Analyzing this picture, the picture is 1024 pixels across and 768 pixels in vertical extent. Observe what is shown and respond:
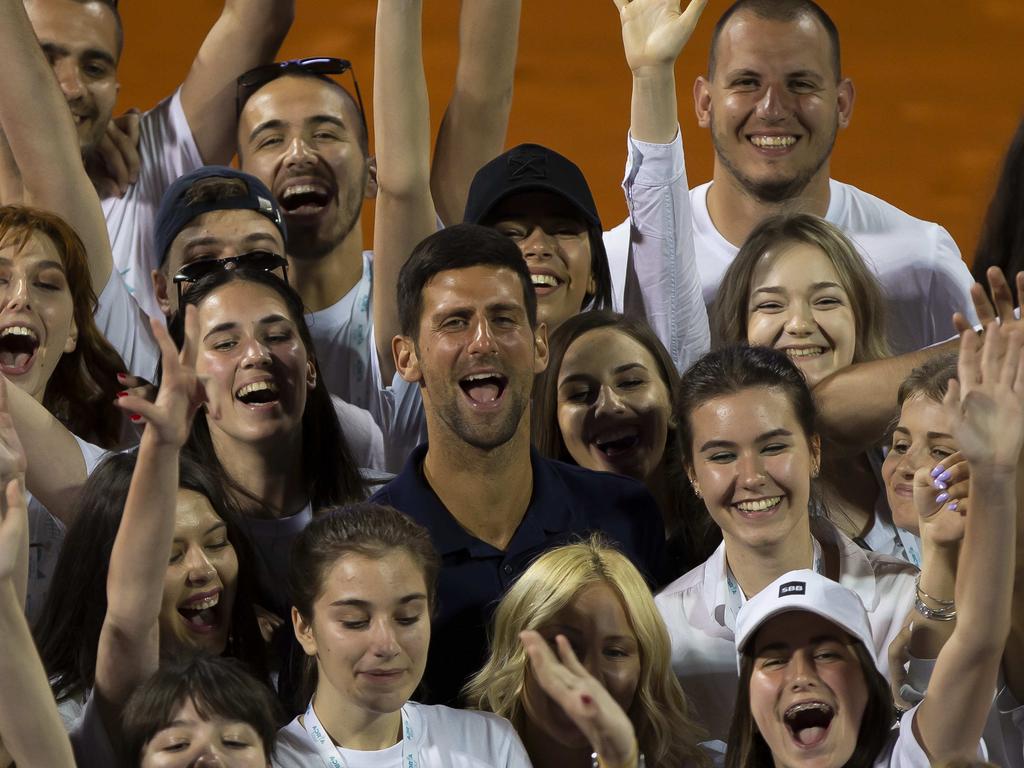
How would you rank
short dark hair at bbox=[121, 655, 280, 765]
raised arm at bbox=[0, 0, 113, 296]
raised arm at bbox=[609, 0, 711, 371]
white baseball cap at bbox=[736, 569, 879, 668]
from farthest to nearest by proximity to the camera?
1. raised arm at bbox=[609, 0, 711, 371]
2. raised arm at bbox=[0, 0, 113, 296]
3. white baseball cap at bbox=[736, 569, 879, 668]
4. short dark hair at bbox=[121, 655, 280, 765]

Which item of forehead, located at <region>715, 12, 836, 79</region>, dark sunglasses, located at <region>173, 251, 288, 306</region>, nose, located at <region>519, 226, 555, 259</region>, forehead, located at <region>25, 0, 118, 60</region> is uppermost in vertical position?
forehead, located at <region>25, 0, 118, 60</region>

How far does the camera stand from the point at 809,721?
316 cm

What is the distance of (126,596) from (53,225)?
1.21 metres

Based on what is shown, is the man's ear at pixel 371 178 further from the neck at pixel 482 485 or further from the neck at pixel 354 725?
the neck at pixel 354 725

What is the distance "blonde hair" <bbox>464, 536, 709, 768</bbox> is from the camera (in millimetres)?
3385

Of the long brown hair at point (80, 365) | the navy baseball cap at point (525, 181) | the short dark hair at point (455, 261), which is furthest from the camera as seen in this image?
the navy baseball cap at point (525, 181)

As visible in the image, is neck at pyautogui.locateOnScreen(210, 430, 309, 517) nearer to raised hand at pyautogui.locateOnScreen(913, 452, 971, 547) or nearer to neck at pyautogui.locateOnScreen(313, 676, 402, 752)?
neck at pyautogui.locateOnScreen(313, 676, 402, 752)

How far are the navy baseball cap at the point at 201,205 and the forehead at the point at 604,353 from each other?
73cm

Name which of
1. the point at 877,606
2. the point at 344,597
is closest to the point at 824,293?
the point at 877,606

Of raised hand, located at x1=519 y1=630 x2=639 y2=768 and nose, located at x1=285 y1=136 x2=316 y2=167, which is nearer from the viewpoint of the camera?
raised hand, located at x1=519 y1=630 x2=639 y2=768

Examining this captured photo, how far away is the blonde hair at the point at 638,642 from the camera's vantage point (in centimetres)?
338

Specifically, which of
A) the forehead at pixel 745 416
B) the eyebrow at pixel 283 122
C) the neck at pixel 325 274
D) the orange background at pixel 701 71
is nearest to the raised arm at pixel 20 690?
the forehead at pixel 745 416

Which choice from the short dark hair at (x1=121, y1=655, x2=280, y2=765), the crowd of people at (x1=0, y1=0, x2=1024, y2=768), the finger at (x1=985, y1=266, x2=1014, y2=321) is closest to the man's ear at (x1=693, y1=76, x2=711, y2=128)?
the crowd of people at (x1=0, y1=0, x2=1024, y2=768)

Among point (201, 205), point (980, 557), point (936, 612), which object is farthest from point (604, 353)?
point (980, 557)
